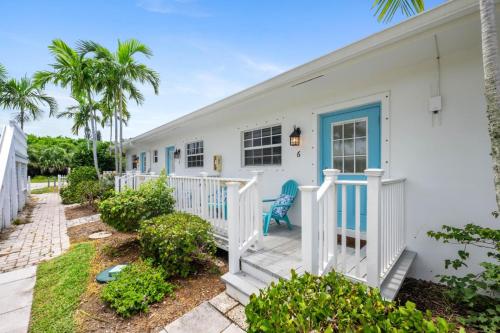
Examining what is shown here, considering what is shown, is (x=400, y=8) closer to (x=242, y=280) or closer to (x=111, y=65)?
(x=242, y=280)

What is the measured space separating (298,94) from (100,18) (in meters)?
5.89

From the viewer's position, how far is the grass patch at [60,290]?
7.63 feet

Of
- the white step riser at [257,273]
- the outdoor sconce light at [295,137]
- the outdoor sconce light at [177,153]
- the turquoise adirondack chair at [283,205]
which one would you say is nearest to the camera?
the white step riser at [257,273]

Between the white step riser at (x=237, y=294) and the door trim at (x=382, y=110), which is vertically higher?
the door trim at (x=382, y=110)

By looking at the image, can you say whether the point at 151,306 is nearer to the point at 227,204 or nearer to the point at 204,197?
the point at 227,204

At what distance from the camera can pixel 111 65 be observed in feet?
23.3

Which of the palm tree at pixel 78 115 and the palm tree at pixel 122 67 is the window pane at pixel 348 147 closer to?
the palm tree at pixel 122 67

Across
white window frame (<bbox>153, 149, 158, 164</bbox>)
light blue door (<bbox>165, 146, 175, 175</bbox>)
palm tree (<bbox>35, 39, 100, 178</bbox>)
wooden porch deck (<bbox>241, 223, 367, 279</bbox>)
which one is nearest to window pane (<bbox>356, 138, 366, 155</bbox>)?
wooden porch deck (<bbox>241, 223, 367, 279</bbox>)

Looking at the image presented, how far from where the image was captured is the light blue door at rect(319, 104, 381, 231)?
11.8 ft

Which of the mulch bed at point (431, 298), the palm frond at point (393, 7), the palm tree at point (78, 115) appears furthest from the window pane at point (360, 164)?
the palm tree at point (78, 115)

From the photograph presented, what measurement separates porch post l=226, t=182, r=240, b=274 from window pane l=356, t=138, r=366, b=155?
217 centimetres

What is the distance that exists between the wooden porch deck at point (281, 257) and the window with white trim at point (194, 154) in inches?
178

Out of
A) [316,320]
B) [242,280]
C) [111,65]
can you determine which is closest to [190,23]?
[111,65]

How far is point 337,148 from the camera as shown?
4059 mm
